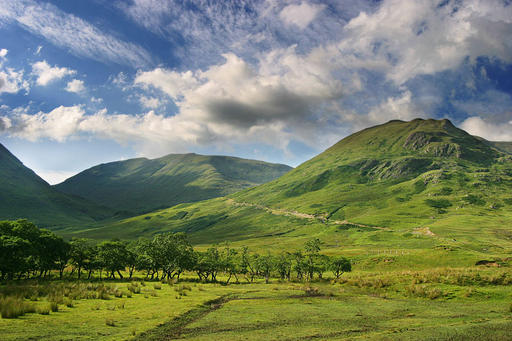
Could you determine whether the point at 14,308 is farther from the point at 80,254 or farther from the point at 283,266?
the point at 283,266

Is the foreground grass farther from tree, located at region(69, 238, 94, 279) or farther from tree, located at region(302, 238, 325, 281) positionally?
tree, located at region(302, 238, 325, 281)

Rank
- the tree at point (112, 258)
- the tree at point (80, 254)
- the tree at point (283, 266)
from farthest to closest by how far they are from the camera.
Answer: the tree at point (283, 266), the tree at point (80, 254), the tree at point (112, 258)

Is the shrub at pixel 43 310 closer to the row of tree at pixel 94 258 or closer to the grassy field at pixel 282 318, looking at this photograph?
the grassy field at pixel 282 318

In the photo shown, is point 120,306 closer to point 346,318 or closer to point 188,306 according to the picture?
point 188,306

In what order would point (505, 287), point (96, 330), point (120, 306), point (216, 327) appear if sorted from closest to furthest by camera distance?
point (96, 330), point (216, 327), point (120, 306), point (505, 287)

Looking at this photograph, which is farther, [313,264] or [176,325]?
[313,264]

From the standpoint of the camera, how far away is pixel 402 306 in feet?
128

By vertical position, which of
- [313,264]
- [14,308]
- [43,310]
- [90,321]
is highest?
[14,308]

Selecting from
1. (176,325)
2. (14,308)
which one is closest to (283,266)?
(176,325)

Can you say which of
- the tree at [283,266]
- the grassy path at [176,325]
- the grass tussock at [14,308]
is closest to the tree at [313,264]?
the tree at [283,266]

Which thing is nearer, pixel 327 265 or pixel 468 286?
pixel 468 286

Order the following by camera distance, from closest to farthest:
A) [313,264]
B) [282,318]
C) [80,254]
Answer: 1. [282,318]
2. [80,254]
3. [313,264]

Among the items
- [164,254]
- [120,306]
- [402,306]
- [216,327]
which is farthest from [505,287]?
[164,254]

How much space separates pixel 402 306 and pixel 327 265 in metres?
63.3
